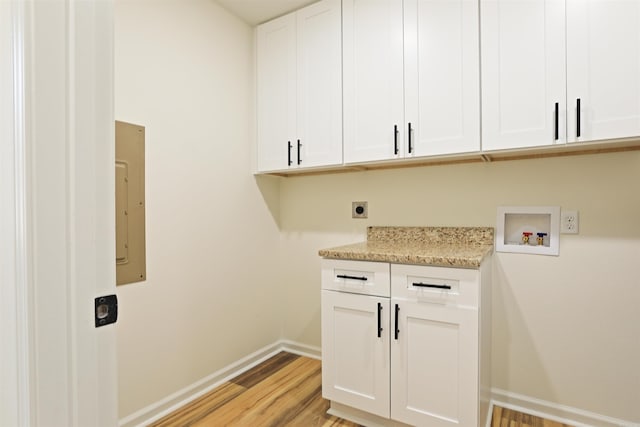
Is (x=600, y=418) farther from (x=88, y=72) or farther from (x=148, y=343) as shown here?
(x=88, y=72)

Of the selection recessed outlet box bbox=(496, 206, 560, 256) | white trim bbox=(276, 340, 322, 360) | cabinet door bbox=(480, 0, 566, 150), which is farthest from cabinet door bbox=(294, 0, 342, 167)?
white trim bbox=(276, 340, 322, 360)

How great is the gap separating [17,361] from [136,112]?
143 cm

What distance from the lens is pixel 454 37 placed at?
5.77ft

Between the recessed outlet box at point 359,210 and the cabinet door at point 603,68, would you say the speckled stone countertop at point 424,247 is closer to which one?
the recessed outlet box at point 359,210

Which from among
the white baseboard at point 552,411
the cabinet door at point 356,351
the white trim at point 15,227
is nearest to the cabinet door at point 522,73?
the cabinet door at point 356,351

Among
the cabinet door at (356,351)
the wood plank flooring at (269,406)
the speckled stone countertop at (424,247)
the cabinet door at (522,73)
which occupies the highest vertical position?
the cabinet door at (522,73)

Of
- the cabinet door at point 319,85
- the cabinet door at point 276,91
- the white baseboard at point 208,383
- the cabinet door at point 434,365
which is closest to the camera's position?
the cabinet door at point 434,365

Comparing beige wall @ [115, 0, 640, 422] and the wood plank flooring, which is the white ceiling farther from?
the wood plank flooring

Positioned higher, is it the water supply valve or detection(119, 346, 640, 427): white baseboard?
the water supply valve

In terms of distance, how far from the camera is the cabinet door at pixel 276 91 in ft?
7.55

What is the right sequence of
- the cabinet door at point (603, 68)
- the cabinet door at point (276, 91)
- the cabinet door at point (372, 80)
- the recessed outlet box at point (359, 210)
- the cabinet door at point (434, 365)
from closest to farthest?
1. the cabinet door at point (603, 68)
2. the cabinet door at point (434, 365)
3. the cabinet door at point (372, 80)
4. the cabinet door at point (276, 91)
5. the recessed outlet box at point (359, 210)

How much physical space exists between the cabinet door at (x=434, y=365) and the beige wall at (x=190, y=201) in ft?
3.87

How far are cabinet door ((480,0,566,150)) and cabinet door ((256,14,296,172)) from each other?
116 centimetres

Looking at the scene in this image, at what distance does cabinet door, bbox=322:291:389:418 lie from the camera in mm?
1713
